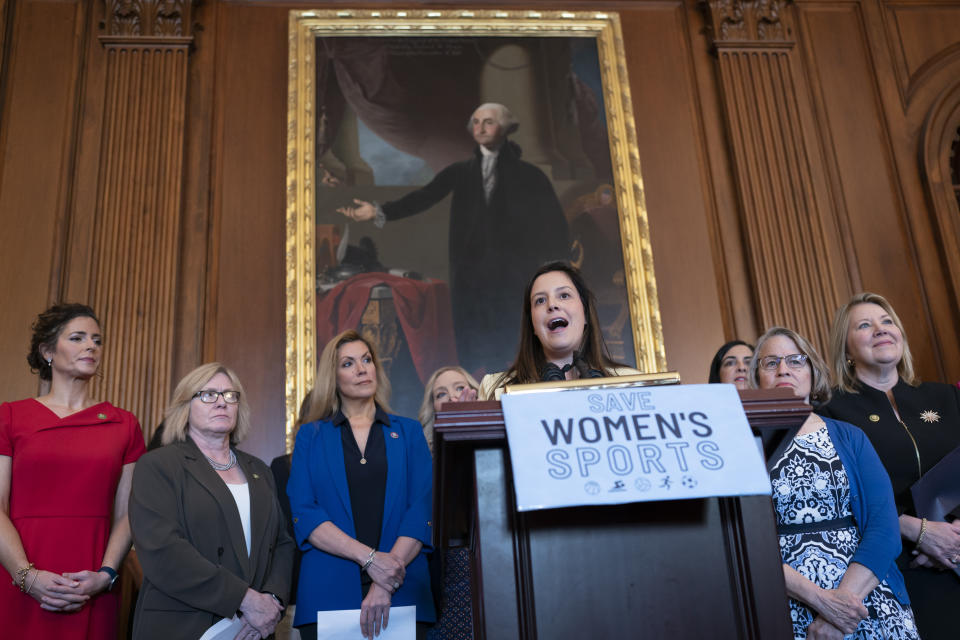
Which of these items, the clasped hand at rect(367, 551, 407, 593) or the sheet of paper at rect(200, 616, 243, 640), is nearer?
the sheet of paper at rect(200, 616, 243, 640)

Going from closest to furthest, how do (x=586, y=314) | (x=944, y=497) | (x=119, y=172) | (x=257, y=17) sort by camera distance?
(x=586, y=314) < (x=944, y=497) < (x=119, y=172) < (x=257, y=17)

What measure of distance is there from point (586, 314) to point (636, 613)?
1.19 meters

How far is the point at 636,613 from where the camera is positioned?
1.65 meters

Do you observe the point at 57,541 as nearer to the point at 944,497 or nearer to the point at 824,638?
the point at 824,638

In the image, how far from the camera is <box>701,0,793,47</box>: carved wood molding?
5.78 m

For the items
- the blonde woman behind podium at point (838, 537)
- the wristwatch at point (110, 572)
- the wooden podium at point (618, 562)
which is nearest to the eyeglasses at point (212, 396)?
the wristwatch at point (110, 572)

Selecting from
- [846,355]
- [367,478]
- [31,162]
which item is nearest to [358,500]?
[367,478]

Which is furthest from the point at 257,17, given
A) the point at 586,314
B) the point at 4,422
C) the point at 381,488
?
the point at 586,314

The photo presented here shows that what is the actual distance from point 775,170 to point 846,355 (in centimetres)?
223

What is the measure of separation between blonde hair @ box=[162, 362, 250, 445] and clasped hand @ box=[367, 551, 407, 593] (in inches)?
Answer: 33.1

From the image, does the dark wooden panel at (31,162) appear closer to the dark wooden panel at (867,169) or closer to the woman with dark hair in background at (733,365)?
the woman with dark hair in background at (733,365)

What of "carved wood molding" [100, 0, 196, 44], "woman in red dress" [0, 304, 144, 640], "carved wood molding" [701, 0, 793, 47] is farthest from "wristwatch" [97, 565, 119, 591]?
"carved wood molding" [701, 0, 793, 47]

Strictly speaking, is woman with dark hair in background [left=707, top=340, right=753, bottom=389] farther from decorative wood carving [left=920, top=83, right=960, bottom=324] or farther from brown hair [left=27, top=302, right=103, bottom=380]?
brown hair [left=27, top=302, right=103, bottom=380]

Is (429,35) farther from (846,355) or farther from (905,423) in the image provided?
(905,423)
